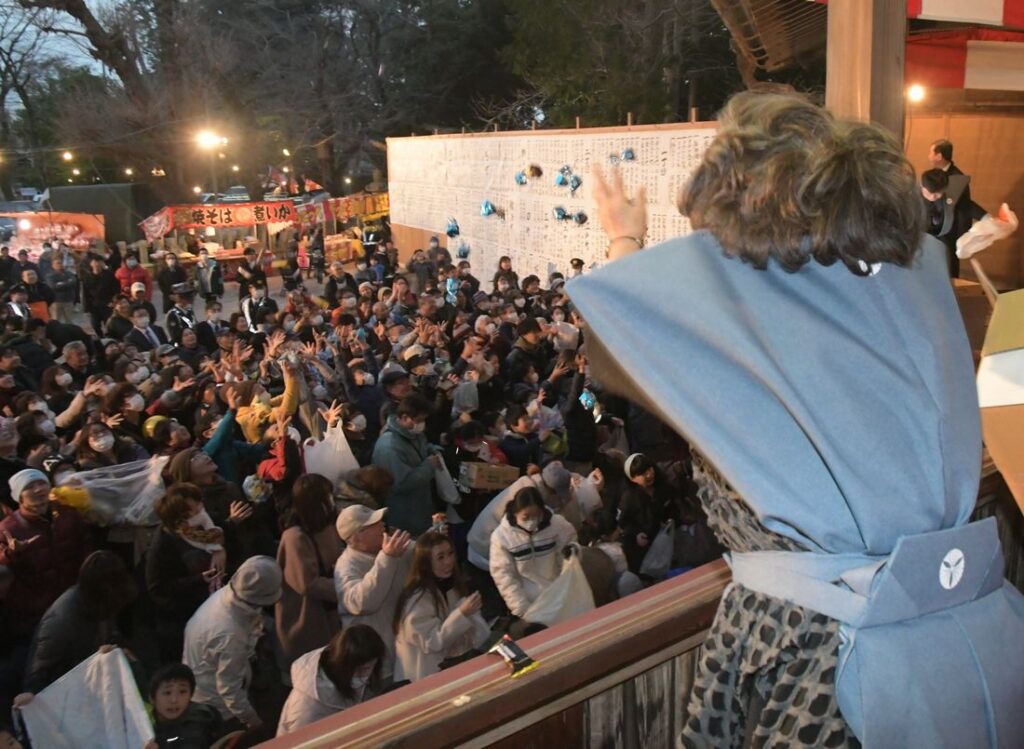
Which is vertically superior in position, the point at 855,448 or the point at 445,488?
the point at 855,448

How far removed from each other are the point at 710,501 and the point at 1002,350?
3.06 feet

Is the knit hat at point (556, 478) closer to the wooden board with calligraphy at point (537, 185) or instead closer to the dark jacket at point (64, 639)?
the dark jacket at point (64, 639)

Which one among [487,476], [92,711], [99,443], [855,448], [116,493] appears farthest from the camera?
[487,476]

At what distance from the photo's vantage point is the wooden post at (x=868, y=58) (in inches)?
85.4

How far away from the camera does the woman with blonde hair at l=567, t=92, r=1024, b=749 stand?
3.16 ft

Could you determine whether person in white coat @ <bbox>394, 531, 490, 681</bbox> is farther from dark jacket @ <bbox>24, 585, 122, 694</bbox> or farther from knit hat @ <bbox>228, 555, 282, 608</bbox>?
dark jacket @ <bbox>24, 585, 122, 694</bbox>

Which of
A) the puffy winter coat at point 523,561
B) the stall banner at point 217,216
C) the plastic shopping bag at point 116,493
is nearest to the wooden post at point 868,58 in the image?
the puffy winter coat at point 523,561

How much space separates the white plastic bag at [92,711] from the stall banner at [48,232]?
17.8 meters

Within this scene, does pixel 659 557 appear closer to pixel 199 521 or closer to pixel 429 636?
pixel 429 636

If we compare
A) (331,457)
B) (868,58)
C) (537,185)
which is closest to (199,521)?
(331,457)

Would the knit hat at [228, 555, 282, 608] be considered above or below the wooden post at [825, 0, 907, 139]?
below

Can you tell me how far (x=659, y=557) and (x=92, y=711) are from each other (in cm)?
270

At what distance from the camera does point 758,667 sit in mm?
1065

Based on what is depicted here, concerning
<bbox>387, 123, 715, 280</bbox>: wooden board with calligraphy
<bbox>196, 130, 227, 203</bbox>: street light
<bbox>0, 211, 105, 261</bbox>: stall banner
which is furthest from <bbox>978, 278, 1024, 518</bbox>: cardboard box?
<bbox>196, 130, 227, 203</bbox>: street light
